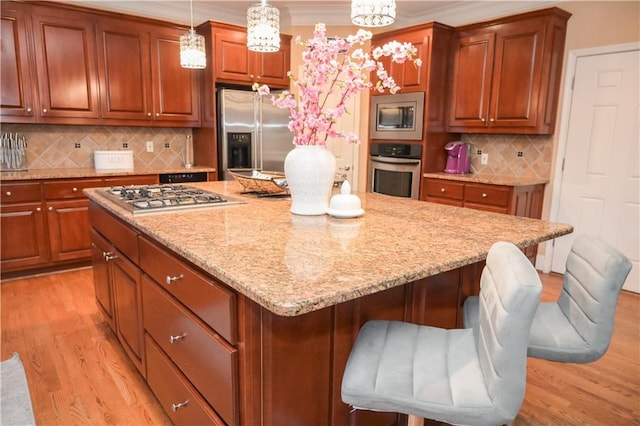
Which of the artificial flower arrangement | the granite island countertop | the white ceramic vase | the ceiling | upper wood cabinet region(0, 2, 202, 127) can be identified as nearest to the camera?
the granite island countertop

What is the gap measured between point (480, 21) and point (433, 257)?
147 inches

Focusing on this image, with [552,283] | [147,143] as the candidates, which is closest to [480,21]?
[552,283]

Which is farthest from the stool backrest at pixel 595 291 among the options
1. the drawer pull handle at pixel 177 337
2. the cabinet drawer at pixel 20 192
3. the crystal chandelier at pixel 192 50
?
the cabinet drawer at pixel 20 192

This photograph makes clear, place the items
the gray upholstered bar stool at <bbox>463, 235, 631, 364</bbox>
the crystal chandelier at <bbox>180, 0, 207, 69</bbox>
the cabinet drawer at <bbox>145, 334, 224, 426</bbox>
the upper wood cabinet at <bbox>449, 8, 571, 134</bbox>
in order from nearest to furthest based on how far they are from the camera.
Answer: the gray upholstered bar stool at <bbox>463, 235, 631, 364</bbox> < the cabinet drawer at <bbox>145, 334, 224, 426</bbox> < the crystal chandelier at <bbox>180, 0, 207, 69</bbox> < the upper wood cabinet at <bbox>449, 8, 571, 134</bbox>

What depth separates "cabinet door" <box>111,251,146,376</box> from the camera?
1867mm

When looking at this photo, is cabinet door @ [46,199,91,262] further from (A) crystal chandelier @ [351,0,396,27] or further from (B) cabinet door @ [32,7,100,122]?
(A) crystal chandelier @ [351,0,396,27]

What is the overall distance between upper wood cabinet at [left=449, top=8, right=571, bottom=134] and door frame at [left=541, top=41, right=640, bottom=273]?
76mm

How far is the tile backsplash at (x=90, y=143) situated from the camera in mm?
3906

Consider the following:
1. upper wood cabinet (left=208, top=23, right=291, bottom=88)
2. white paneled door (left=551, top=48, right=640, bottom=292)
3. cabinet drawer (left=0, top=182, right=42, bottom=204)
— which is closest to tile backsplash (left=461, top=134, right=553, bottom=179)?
white paneled door (left=551, top=48, right=640, bottom=292)

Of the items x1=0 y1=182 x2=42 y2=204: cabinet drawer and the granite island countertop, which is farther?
x1=0 y1=182 x2=42 y2=204: cabinet drawer

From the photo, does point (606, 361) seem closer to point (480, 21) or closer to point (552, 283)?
point (552, 283)

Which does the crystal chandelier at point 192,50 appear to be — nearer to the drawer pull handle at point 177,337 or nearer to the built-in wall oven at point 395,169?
the drawer pull handle at point 177,337

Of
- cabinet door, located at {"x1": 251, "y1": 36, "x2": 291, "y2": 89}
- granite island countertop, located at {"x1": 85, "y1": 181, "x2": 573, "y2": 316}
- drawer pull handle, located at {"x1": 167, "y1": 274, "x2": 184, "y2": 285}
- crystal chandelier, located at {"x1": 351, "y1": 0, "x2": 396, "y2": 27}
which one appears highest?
cabinet door, located at {"x1": 251, "y1": 36, "x2": 291, "y2": 89}

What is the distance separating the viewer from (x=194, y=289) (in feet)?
4.31
